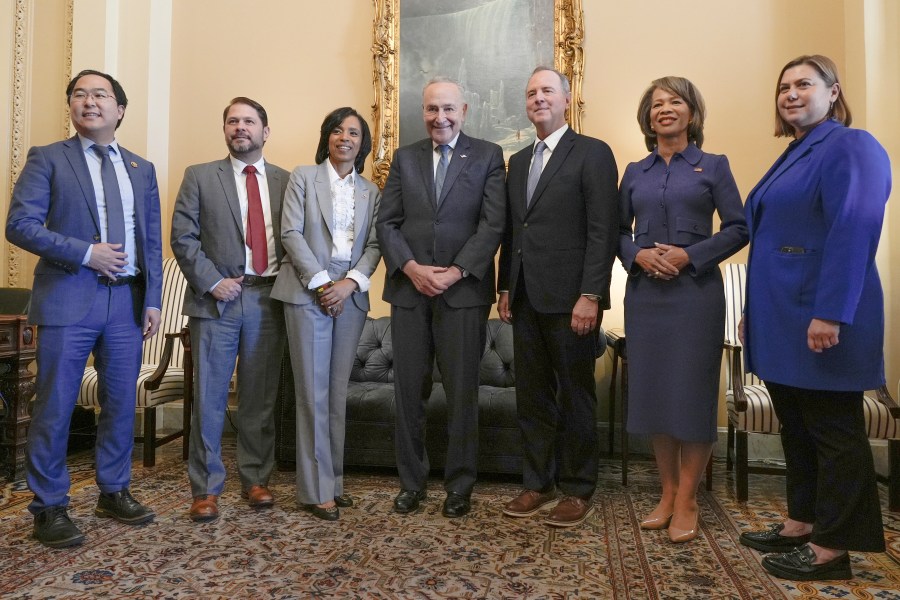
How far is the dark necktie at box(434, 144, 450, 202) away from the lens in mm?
2848

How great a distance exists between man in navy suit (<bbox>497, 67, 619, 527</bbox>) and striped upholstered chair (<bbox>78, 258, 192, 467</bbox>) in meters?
1.99

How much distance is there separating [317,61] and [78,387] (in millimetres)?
2755

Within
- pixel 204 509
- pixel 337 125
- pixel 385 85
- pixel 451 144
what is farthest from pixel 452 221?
pixel 385 85

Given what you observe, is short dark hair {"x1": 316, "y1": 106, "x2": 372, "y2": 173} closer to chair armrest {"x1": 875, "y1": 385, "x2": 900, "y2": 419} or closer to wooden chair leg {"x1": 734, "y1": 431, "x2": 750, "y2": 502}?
wooden chair leg {"x1": 734, "y1": 431, "x2": 750, "y2": 502}

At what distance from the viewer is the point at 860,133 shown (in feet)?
6.82

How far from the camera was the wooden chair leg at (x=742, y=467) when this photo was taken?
3.08 meters

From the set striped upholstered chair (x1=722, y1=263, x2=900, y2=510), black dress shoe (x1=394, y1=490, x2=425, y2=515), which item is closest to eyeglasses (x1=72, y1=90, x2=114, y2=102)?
black dress shoe (x1=394, y1=490, x2=425, y2=515)

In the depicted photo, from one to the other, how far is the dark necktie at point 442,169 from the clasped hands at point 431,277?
33 cm

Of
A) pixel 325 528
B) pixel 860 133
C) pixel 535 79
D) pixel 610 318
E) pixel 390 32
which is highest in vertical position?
pixel 390 32

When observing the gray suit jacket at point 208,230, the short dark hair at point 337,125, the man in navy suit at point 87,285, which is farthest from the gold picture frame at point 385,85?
the man in navy suit at point 87,285

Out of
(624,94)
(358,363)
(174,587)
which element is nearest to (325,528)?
(174,587)

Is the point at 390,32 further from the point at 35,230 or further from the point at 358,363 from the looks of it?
the point at 35,230

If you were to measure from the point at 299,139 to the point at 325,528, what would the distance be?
276 cm

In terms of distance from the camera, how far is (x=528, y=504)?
277cm
